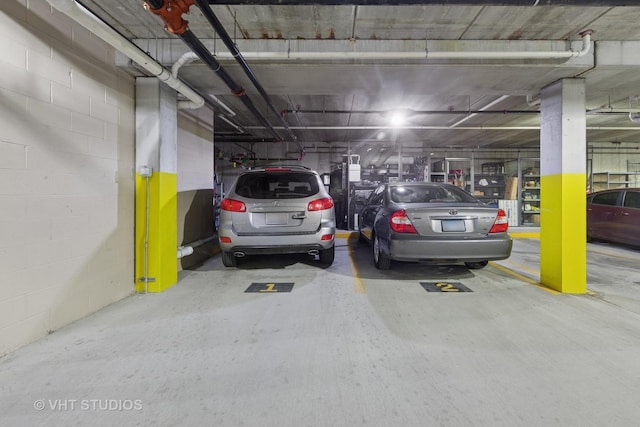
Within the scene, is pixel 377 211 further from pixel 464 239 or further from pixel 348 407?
pixel 348 407

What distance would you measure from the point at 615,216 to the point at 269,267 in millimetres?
7846

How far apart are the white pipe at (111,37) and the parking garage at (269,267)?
0.06 feet

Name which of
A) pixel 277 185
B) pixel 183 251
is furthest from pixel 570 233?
pixel 183 251

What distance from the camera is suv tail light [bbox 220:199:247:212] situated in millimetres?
3738

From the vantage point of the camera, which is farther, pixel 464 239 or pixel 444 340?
pixel 464 239

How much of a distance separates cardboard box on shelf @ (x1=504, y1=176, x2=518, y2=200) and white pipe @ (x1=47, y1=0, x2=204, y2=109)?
33.2 ft

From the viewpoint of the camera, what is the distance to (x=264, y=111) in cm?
659

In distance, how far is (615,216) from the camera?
645 centimetres

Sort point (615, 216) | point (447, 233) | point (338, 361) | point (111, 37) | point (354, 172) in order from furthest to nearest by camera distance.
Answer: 1. point (354, 172)
2. point (615, 216)
3. point (447, 233)
4. point (111, 37)
5. point (338, 361)

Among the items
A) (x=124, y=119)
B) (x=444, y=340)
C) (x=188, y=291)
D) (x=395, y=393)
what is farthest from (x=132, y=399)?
(x=124, y=119)

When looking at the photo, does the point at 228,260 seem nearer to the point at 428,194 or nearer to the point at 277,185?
the point at 277,185

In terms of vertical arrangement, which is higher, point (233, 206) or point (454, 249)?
point (233, 206)

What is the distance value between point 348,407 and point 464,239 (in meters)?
2.60

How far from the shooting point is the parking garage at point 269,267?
1.66 m
